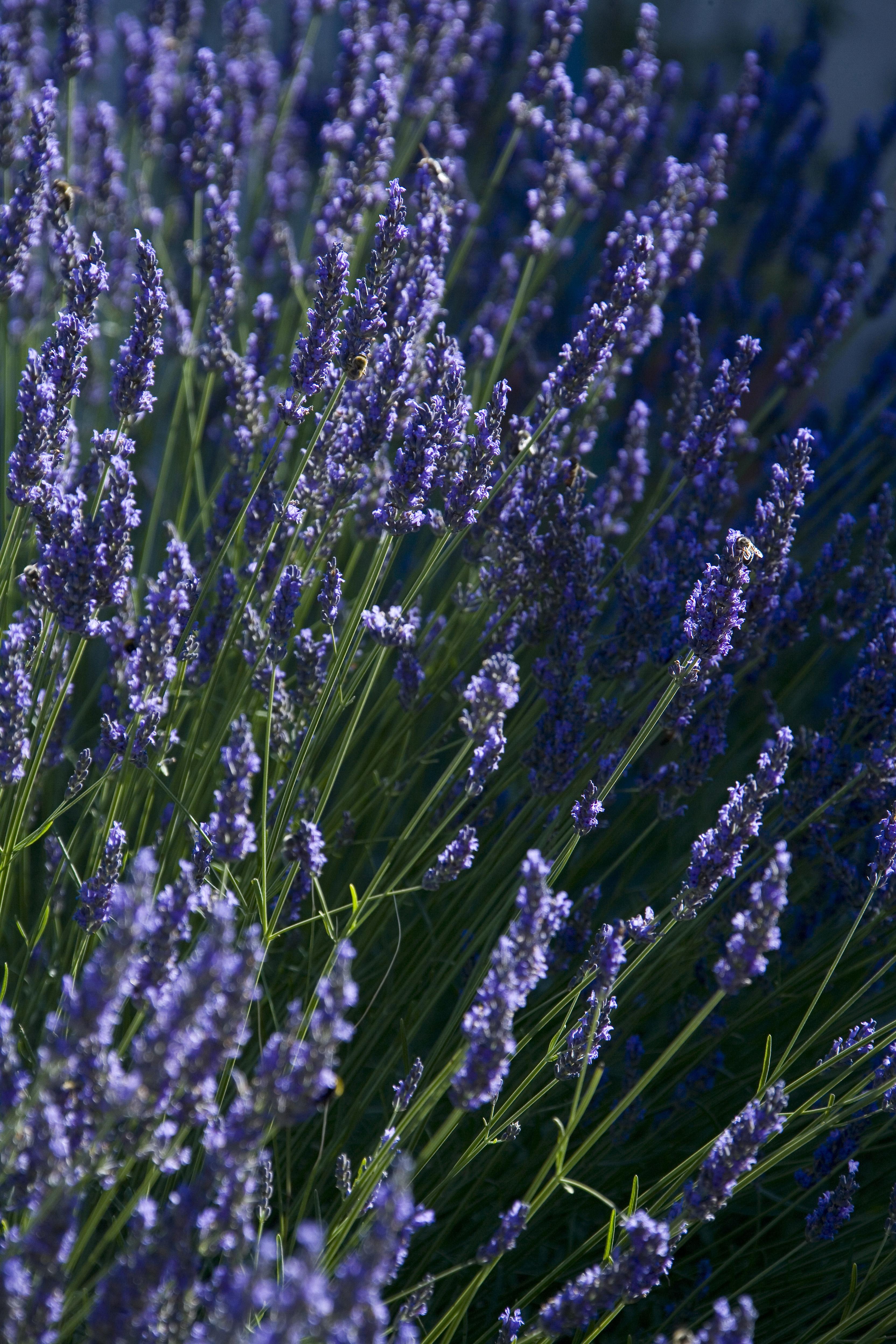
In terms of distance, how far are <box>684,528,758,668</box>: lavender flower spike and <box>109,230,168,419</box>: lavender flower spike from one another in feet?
2.56

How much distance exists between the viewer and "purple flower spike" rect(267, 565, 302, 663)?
1676 millimetres

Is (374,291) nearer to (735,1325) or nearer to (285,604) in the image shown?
(285,604)

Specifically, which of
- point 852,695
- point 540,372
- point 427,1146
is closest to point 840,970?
point 852,695

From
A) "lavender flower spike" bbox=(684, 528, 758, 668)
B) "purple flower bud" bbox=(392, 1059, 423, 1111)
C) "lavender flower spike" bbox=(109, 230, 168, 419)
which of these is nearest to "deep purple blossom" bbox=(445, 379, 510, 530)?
"lavender flower spike" bbox=(684, 528, 758, 668)

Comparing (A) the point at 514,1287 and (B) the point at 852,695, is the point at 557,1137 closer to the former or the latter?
(A) the point at 514,1287

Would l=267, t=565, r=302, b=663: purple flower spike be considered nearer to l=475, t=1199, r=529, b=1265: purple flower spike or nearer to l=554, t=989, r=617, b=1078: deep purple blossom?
l=554, t=989, r=617, b=1078: deep purple blossom

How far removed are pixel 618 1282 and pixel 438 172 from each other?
1726 millimetres

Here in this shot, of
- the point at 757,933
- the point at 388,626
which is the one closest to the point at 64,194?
the point at 388,626

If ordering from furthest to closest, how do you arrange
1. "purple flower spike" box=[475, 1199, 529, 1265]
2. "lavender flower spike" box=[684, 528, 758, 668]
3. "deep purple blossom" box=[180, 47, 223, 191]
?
"deep purple blossom" box=[180, 47, 223, 191], "lavender flower spike" box=[684, 528, 758, 668], "purple flower spike" box=[475, 1199, 529, 1265]

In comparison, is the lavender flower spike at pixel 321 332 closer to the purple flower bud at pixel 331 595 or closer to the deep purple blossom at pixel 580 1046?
the purple flower bud at pixel 331 595

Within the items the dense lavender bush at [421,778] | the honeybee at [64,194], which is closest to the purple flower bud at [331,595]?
the dense lavender bush at [421,778]

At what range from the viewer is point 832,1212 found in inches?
64.3

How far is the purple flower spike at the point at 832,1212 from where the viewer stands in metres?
1.62

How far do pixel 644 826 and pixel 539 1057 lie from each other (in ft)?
3.12
